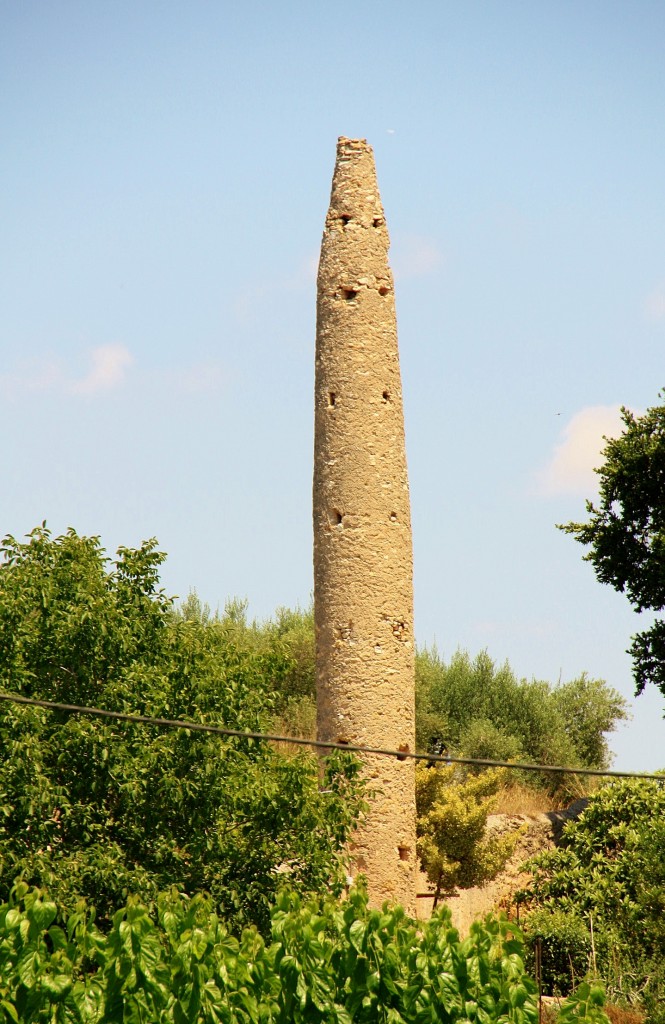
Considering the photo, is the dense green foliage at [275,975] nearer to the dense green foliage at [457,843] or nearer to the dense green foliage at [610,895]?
the dense green foliage at [610,895]

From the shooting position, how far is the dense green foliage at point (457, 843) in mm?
20328

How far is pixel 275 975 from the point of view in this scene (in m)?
9.01

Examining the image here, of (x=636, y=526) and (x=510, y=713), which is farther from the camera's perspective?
(x=510, y=713)

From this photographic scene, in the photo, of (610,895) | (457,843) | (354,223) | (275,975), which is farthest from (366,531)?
(457,843)

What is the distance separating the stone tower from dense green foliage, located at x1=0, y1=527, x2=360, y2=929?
1.13 m

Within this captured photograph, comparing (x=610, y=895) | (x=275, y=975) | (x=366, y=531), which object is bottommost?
(x=275, y=975)

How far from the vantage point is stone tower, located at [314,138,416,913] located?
48.6 feet

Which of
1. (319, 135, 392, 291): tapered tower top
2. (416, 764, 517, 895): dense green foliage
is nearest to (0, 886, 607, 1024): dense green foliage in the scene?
(319, 135, 392, 291): tapered tower top

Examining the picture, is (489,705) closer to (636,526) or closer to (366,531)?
(636,526)

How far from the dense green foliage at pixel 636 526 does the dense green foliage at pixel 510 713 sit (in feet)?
36.7

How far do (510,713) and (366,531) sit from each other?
1983cm

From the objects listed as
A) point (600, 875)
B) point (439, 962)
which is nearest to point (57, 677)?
point (439, 962)

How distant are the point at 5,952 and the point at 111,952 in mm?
735

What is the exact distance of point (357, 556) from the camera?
50.3 ft
